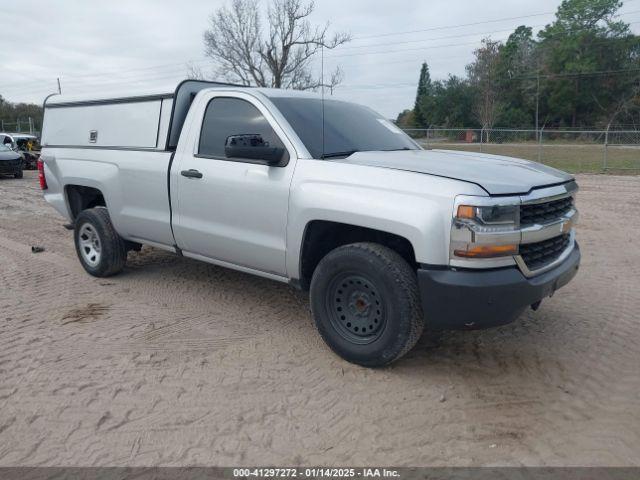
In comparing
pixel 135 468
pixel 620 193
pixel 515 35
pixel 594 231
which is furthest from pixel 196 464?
pixel 515 35

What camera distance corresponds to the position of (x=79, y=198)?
6344 millimetres

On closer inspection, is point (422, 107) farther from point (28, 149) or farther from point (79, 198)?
point (79, 198)

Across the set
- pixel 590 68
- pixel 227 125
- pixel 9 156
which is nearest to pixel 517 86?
pixel 590 68

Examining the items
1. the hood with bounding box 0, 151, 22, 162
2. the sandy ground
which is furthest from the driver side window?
the hood with bounding box 0, 151, 22, 162

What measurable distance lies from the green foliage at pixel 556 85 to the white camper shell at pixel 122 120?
170 feet

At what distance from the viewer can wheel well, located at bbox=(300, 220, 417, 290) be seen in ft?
12.5

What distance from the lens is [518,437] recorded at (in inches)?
121

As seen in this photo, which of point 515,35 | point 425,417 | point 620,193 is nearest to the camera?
point 425,417

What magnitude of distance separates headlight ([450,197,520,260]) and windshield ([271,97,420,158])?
1316 mm

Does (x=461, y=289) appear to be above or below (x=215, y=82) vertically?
below

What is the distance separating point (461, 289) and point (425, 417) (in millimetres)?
802

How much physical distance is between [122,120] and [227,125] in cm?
154

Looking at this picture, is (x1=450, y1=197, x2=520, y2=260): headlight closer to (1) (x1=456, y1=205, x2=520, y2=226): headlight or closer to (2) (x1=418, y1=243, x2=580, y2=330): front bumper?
(1) (x1=456, y1=205, x2=520, y2=226): headlight

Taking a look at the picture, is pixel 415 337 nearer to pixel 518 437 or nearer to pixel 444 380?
pixel 444 380
